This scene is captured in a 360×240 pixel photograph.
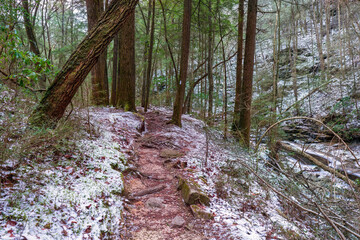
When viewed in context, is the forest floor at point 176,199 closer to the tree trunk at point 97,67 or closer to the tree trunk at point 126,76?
the tree trunk at point 126,76

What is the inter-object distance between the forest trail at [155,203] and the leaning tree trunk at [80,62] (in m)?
1.98

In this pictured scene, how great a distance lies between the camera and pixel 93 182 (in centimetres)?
325

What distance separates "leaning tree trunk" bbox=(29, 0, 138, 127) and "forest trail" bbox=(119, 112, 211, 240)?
6.49 ft

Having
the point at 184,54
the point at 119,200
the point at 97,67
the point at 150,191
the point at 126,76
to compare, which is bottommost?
the point at 150,191

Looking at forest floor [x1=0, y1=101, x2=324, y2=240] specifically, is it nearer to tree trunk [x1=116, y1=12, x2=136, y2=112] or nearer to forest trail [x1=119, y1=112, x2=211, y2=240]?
forest trail [x1=119, y1=112, x2=211, y2=240]

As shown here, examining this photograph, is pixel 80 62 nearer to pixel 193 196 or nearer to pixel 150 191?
pixel 150 191

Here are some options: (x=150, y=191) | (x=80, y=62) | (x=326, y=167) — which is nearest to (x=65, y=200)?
(x=150, y=191)

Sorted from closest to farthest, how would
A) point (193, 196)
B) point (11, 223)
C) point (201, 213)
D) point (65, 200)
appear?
point (11, 223)
point (65, 200)
point (201, 213)
point (193, 196)

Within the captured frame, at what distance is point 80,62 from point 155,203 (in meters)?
2.98

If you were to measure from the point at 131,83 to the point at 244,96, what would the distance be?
4.90 meters

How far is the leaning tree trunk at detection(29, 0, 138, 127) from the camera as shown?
366 centimetres


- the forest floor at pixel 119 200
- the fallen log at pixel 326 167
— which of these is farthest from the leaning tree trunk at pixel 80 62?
the fallen log at pixel 326 167

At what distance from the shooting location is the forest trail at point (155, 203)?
297 cm

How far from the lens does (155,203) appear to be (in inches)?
143
